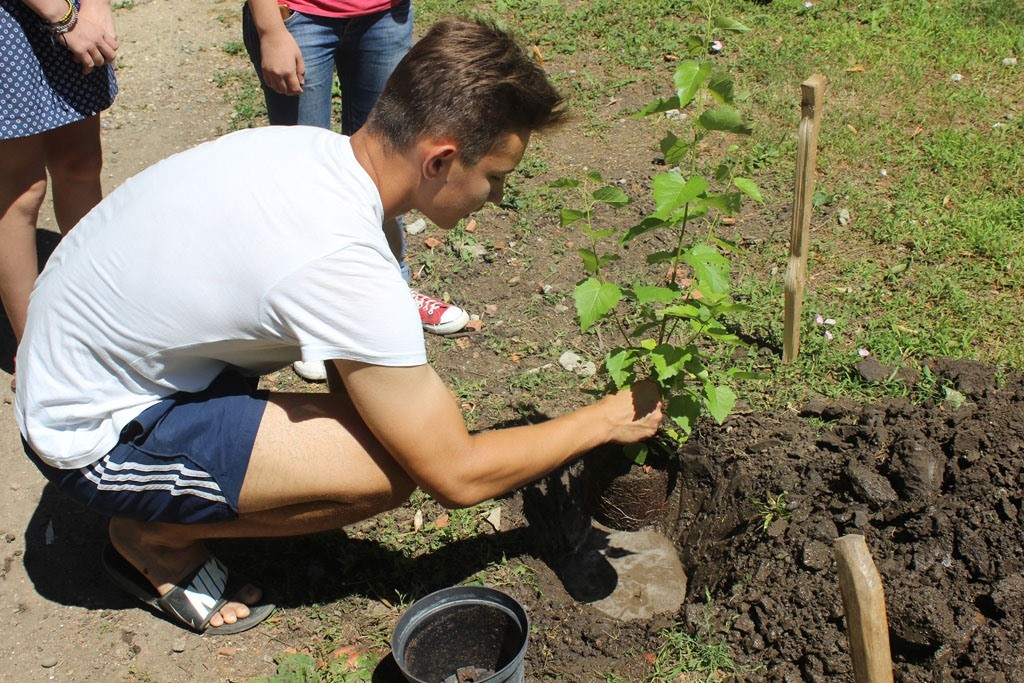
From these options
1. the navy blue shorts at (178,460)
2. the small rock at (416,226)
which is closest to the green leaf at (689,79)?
the navy blue shorts at (178,460)

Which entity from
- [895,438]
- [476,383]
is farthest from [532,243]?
Result: [895,438]

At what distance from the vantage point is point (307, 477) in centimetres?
221

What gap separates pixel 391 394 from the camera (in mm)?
1960

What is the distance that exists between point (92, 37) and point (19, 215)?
65cm

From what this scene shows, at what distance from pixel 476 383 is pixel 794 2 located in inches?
145

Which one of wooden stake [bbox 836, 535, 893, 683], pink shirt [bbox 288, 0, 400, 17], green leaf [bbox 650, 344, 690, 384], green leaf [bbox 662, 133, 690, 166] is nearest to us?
wooden stake [bbox 836, 535, 893, 683]

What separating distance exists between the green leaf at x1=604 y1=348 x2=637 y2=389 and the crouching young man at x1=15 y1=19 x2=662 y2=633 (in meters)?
0.06

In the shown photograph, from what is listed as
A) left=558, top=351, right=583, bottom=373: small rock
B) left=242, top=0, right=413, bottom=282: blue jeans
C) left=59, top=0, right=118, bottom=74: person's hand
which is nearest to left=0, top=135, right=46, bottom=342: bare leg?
left=59, top=0, right=118, bottom=74: person's hand

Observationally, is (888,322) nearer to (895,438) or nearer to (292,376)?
(895,438)

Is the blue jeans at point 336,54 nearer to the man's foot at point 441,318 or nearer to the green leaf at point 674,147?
the man's foot at point 441,318

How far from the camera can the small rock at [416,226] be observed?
4.26m

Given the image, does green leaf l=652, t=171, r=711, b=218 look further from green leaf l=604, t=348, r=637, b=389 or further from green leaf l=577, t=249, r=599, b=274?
green leaf l=604, t=348, r=637, b=389

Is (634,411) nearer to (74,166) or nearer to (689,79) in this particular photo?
(689,79)

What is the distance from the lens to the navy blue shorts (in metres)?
2.17
